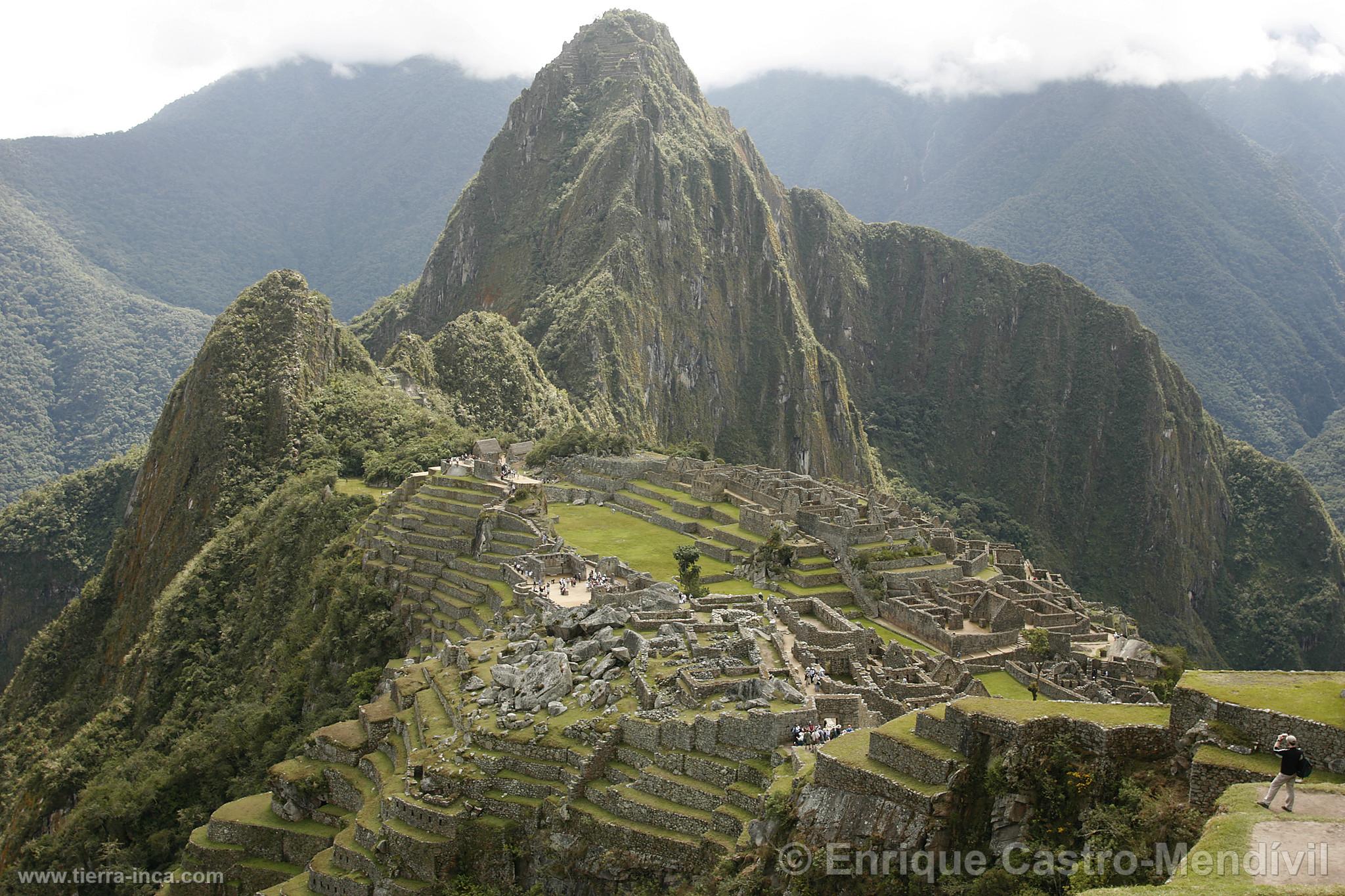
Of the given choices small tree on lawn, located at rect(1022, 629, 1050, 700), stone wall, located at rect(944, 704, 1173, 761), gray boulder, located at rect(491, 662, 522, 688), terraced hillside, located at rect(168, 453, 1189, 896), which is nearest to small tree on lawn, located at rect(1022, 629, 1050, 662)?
small tree on lawn, located at rect(1022, 629, 1050, 700)

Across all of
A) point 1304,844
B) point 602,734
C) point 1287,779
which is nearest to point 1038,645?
point 602,734

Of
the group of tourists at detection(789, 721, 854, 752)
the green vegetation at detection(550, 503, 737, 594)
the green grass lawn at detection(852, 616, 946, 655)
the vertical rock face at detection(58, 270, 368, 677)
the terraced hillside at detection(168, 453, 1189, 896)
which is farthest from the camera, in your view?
the vertical rock face at detection(58, 270, 368, 677)

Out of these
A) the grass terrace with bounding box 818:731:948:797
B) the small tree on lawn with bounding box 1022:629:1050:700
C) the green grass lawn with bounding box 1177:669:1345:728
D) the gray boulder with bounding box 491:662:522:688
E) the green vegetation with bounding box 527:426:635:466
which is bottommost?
the small tree on lawn with bounding box 1022:629:1050:700

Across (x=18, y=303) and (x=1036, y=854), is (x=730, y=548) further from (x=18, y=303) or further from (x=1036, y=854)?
(x=18, y=303)

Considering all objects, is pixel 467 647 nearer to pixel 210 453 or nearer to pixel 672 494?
pixel 672 494

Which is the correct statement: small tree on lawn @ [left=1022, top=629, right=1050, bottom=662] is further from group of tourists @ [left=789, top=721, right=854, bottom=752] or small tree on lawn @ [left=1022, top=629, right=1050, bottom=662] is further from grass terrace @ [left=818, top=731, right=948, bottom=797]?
grass terrace @ [left=818, top=731, right=948, bottom=797]

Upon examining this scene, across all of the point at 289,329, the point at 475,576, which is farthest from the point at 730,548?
the point at 289,329
